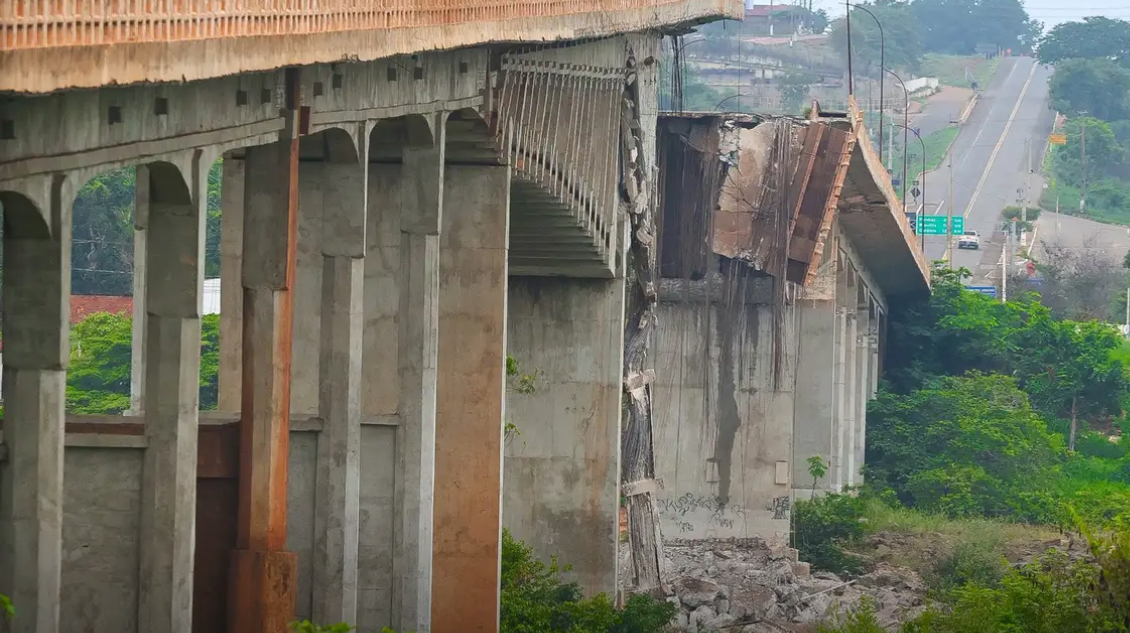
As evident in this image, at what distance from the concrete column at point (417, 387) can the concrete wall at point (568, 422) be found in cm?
1190

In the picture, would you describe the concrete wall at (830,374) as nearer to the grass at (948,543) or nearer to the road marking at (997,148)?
the grass at (948,543)

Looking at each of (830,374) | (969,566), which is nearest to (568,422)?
(969,566)

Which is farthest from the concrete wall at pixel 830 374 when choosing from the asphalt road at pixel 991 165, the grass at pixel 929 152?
the grass at pixel 929 152

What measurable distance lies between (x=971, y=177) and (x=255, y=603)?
114 meters

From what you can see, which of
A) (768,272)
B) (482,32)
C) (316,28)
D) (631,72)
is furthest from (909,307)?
(316,28)

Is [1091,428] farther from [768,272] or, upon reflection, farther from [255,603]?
[255,603]

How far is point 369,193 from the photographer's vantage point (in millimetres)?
26188

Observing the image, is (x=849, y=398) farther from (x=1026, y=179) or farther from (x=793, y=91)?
(x=793, y=91)

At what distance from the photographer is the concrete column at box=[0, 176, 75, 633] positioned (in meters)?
14.8

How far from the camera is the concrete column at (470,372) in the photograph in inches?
1069

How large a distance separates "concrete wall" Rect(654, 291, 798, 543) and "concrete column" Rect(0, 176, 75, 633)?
31560 millimetres

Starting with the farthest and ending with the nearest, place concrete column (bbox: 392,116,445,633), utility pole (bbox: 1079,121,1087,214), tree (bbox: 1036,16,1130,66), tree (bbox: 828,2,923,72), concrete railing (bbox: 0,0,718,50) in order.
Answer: tree (bbox: 828,2,923,72)
tree (bbox: 1036,16,1130,66)
utility pole (bbox: 1079,121,1087,214)
concrete column (bbox: 392,116,445,633)
concrete railing (bbox: 0,0,718,50)

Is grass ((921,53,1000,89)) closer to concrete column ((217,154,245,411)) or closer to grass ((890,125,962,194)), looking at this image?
grass ((890,125,962,194))

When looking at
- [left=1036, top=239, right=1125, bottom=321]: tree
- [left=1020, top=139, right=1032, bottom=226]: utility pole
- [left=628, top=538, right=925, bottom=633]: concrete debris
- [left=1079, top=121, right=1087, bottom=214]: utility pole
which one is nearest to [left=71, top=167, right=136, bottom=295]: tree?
[left=628, top=538, right=925, bottom=633]: concrete debris
